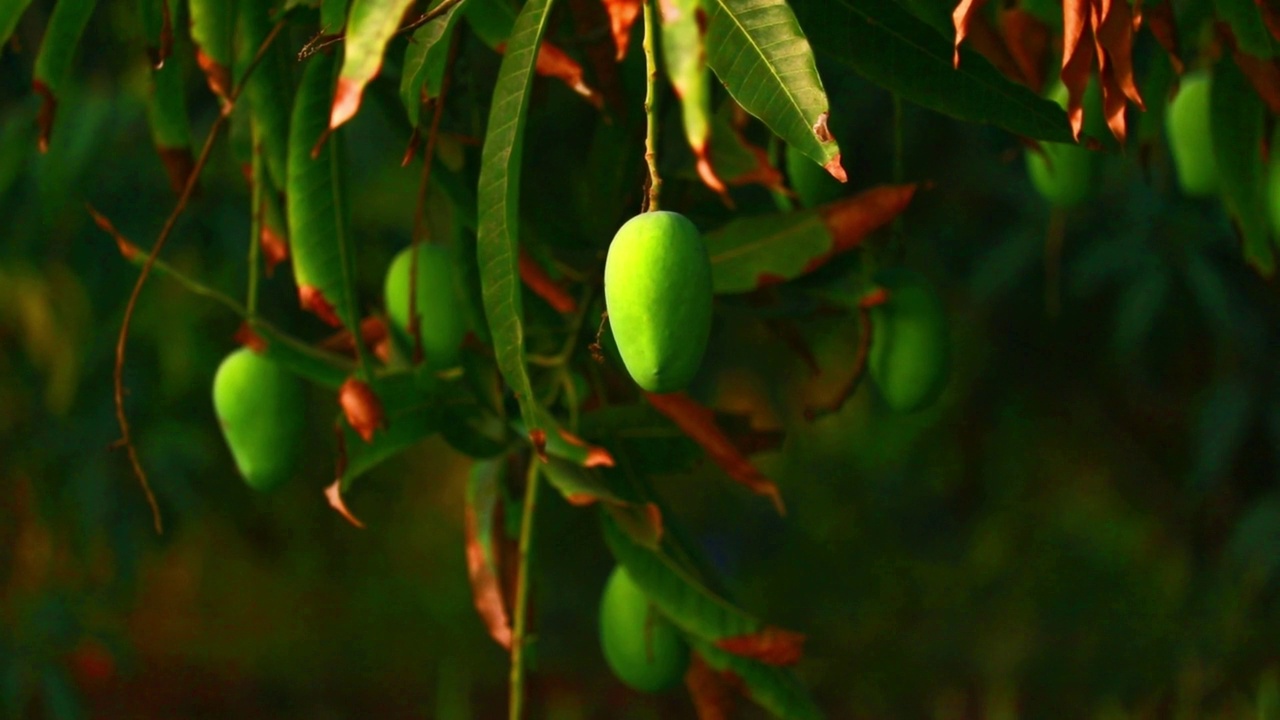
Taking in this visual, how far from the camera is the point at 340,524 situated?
14.0 feet

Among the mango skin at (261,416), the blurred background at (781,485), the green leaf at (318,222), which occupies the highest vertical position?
the green leaf at (318,222)

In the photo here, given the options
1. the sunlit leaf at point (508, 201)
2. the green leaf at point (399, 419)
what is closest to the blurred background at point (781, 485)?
the green leaf at point (399, 419)

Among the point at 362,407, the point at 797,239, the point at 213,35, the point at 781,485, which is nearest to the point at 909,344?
the point at 797,239

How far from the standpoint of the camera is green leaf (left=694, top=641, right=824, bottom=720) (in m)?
0.83

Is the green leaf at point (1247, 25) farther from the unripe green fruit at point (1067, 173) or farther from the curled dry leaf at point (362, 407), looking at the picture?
the curled dry leaf at point (362, 407)

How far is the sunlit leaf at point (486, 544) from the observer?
84cm

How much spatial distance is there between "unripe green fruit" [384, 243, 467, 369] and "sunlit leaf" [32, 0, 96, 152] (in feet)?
0.67

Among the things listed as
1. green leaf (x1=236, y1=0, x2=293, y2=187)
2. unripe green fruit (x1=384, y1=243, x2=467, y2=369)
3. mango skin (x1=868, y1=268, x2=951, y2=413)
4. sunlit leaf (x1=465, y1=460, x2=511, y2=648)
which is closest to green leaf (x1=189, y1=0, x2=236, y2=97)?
green leaf (x1=236, y1=0, x2=293, y2=187)

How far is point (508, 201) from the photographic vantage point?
23.6 inches

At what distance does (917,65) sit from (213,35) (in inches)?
14.3

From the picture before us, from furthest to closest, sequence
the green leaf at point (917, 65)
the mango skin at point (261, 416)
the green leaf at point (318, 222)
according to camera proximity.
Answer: the mango skin at point (261, 416) → the green leaf at point (318, 222) → the green leaf at point (917, 65)

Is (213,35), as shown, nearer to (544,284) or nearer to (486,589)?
(544,284)

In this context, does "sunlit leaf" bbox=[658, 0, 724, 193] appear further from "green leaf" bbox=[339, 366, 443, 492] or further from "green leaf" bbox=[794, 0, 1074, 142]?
"green leaf" bbox=[339, 366, 443, 492]

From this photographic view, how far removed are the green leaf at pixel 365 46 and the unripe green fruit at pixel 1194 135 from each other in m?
→ 0.63
